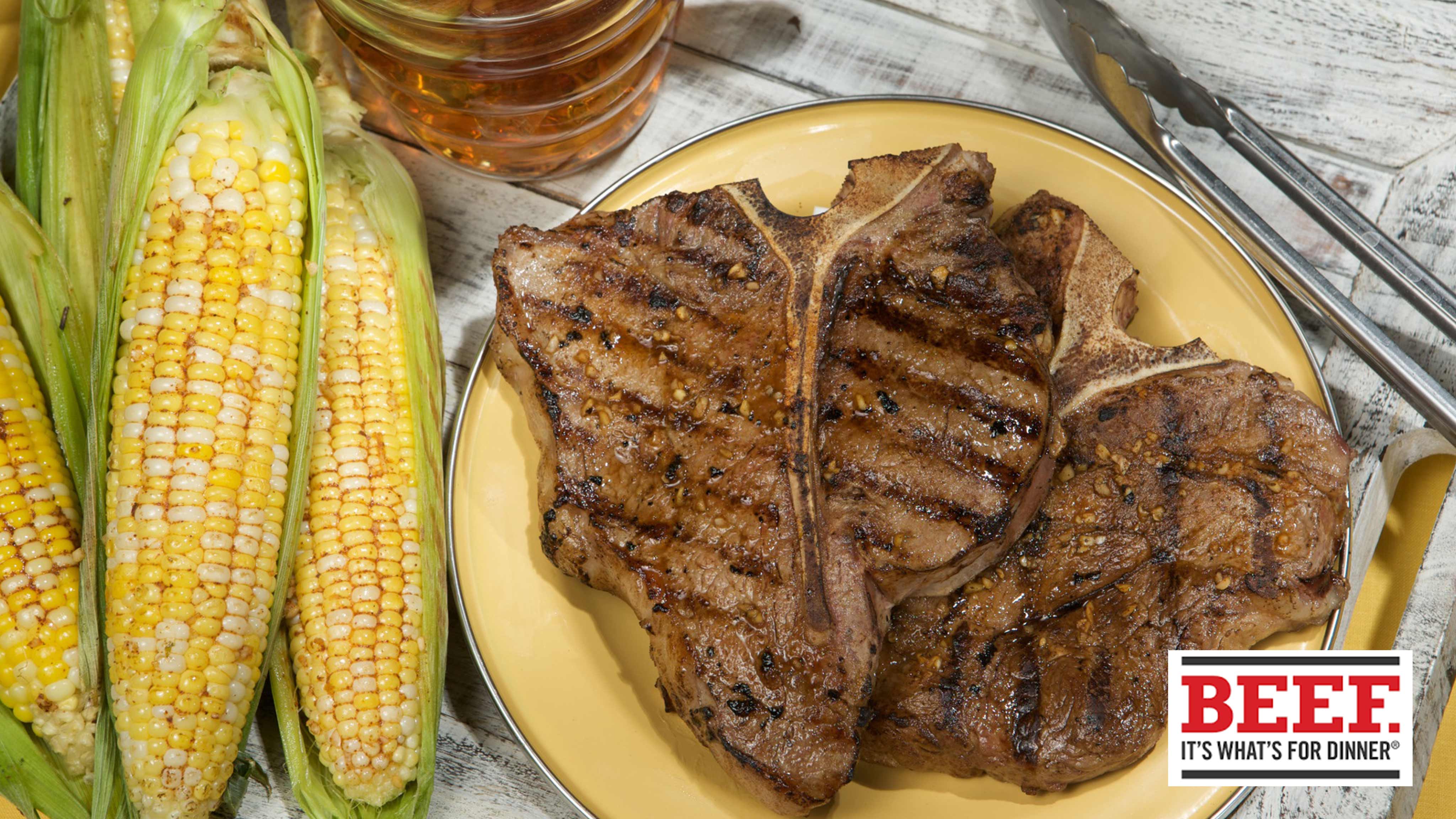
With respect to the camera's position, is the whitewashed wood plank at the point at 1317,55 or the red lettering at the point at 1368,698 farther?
the whitewashed wood plank at the point at 1317,55

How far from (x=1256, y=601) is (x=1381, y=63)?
1827 millimetres

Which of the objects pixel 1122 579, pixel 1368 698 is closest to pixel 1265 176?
pixel 1122 579

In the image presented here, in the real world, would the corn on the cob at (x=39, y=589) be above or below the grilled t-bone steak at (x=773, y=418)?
below

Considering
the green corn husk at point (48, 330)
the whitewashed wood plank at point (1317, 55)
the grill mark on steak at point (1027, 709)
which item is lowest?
the green corn husk at point (48, 330)

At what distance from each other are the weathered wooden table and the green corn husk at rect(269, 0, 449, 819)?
9.3 inches

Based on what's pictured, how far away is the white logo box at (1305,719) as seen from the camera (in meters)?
2.30

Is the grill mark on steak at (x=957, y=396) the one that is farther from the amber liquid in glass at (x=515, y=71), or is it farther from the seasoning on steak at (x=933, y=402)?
the amber liquid in glass at (x=515, y=71)

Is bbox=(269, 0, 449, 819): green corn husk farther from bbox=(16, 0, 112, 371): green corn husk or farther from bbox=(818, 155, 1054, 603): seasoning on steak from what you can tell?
bbox=(818, 155, 1054, 603): seasoning on steak

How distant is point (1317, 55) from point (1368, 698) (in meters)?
1.87

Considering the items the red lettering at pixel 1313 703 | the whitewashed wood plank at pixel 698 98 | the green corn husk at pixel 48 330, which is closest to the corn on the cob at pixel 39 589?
the green corn husk at pixel 48 330

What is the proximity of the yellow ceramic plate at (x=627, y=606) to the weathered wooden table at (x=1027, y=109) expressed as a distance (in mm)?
349

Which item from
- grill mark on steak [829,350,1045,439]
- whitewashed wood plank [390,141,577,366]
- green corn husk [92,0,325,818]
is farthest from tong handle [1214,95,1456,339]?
green corn husk [92,0,325,818]

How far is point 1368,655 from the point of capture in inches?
95.6

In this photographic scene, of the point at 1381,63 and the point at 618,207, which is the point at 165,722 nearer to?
the point at 618,207
